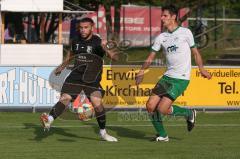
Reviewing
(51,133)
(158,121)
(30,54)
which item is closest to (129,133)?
(51,133)

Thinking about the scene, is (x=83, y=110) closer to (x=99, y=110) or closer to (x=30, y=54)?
(x=99, y=110)

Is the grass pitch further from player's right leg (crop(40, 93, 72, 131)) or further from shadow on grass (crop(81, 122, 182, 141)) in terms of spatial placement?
player's right leg (crop(40, 93, 72, 131))

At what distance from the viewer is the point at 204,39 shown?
39.1 m

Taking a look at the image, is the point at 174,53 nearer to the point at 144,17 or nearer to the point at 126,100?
→ the point at 126,100

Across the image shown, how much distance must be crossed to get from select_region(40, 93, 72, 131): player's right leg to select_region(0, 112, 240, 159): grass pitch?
32cm

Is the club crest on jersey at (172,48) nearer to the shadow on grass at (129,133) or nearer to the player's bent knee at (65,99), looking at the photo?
the shadow on grass at (129,133)

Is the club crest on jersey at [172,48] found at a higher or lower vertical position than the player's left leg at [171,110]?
higher

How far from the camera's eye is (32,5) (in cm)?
2928

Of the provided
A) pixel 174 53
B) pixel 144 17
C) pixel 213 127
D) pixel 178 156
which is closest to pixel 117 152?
pixel 178 156

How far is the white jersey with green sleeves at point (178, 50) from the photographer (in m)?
13.0

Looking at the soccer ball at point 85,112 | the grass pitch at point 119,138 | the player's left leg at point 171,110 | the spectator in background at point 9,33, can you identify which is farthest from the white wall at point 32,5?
the player's left leg at point 171,110

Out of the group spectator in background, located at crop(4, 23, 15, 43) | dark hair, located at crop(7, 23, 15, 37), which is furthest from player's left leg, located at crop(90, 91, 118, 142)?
dark hair, located at crop(7, 23, 15, 37)

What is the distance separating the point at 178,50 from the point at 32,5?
16.8 m

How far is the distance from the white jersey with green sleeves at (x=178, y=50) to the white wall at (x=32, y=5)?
1652 cm
